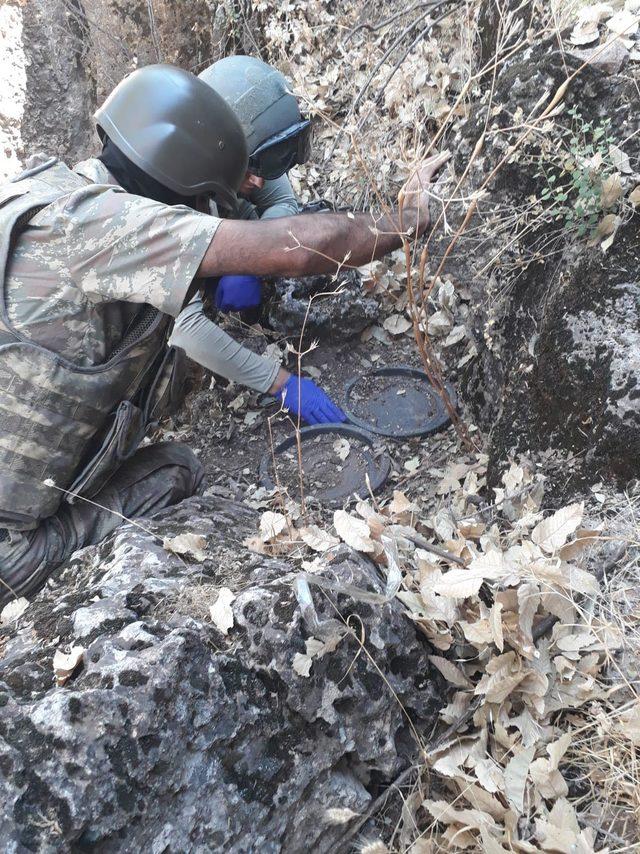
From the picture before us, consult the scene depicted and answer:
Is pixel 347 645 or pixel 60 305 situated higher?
pixel 60 305

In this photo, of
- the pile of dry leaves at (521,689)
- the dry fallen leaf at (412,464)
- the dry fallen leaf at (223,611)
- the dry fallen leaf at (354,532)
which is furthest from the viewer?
the dry fallen leaf at (412,464)

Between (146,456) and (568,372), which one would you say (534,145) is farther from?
(146,456)

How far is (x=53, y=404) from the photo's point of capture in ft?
8.35

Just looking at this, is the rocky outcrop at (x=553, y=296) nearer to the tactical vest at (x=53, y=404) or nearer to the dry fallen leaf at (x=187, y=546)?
the dry fallen leaf at (x=187, y=546)

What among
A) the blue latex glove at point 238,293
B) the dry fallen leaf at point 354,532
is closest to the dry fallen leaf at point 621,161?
the dry fallen leaf at point 354,532

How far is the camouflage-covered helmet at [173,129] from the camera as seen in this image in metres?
2.47

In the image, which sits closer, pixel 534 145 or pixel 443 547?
pixel 443 547

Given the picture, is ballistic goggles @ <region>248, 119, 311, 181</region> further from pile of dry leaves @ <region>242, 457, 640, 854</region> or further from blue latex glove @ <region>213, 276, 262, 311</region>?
pile of dry leaves @ <region>242, 457, 640, 854</region>

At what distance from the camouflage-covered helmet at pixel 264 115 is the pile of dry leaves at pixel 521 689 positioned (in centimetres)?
273

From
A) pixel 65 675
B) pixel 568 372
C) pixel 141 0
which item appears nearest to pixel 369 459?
pixel 568 372

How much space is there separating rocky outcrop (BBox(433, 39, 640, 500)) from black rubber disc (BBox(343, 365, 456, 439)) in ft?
1.69

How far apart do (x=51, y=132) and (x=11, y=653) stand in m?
6.31

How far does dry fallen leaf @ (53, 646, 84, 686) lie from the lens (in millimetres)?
1507

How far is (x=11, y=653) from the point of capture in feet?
5.58
